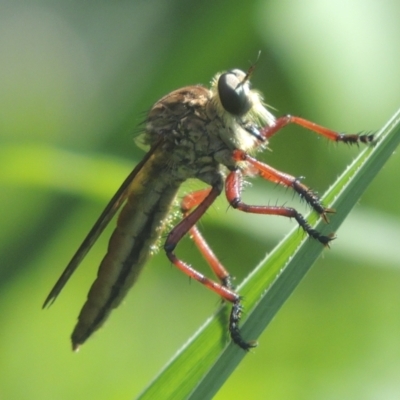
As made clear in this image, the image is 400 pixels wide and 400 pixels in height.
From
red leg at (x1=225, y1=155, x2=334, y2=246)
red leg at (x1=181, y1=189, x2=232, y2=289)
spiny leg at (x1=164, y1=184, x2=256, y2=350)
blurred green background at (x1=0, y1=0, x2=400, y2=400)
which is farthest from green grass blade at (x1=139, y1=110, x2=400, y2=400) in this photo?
blurred green background at (x1=0, y1=0, x2=400, y2=400)

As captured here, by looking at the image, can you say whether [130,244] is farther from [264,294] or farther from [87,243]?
[264,294]

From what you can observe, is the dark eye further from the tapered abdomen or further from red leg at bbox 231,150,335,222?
the tapered abdomen

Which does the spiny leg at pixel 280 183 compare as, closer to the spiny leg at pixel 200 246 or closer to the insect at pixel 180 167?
the insect at pixel 180 167

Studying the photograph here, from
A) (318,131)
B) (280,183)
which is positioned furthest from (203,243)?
(318,131)

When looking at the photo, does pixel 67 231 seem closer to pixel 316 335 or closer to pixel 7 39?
pixel 316 335

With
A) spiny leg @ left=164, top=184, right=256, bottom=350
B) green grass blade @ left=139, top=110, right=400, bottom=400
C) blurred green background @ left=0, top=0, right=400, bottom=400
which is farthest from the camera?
blurred green background @ left=0, top=0, right=400, bottom=400

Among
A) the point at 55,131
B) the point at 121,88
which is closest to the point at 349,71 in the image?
the point at 121,88
